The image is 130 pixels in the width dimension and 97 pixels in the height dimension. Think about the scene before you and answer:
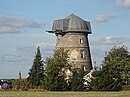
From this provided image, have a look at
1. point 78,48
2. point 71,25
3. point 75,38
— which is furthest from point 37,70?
point 71,25

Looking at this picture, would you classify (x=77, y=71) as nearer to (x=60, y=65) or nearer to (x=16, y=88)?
(x=60, y=65)

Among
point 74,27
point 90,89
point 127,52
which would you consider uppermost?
point 74,27

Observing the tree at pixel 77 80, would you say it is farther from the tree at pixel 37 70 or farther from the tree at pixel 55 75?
the tree at pixel 37 70

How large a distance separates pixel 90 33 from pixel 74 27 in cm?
366

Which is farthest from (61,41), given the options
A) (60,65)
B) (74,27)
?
(60,65)

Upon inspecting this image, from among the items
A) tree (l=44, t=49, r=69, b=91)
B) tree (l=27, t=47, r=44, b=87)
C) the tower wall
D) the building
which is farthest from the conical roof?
tree (l=44, t=49, r=69, b=91)

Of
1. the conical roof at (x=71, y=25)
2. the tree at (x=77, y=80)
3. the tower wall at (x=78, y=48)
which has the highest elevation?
the conical roof at (x=71, y=25)

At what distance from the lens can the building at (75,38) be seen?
83.0 m

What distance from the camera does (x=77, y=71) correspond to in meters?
65.9

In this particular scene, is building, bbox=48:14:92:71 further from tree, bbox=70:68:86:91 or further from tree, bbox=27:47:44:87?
tree, bbox=70:68:86:91

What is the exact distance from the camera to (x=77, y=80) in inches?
2518

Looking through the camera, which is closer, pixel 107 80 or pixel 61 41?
pixel 107 80

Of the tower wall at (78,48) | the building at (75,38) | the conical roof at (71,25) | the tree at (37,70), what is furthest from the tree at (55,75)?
the conical roof at (71,25)

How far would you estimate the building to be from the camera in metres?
83.0
